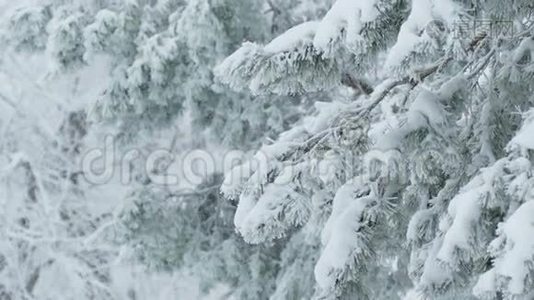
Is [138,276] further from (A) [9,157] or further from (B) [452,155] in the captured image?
(B) [452,155]

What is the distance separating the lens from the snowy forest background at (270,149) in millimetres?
3027

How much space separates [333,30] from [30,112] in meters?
8.80

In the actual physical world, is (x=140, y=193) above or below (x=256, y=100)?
below

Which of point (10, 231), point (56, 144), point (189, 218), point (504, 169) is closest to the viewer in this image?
point (504, 169)

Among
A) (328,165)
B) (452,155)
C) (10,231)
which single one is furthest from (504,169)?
(10,231)

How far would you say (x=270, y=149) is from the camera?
374 cm

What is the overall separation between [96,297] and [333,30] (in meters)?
8.80

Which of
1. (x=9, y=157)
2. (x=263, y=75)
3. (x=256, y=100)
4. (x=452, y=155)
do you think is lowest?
(x=9, y=157)

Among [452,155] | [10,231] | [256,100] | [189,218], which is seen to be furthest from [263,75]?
[10,231]

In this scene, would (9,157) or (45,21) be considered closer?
(45,21)

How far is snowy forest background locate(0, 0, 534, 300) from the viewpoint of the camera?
9.93ft

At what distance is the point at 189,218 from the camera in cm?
838

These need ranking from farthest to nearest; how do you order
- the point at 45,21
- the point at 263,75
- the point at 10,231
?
the point at 10,231 → the point at 45,21 → the point at 263,75

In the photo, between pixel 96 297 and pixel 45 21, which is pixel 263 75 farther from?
pixel 96 297
